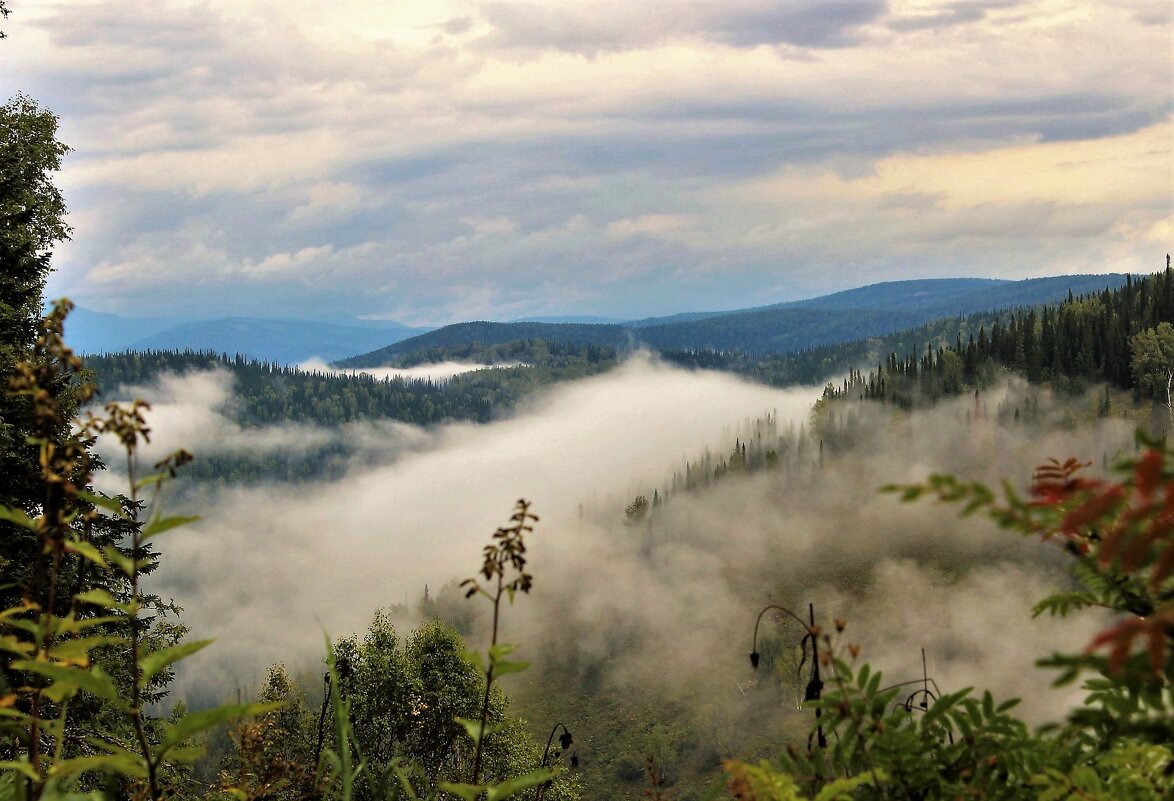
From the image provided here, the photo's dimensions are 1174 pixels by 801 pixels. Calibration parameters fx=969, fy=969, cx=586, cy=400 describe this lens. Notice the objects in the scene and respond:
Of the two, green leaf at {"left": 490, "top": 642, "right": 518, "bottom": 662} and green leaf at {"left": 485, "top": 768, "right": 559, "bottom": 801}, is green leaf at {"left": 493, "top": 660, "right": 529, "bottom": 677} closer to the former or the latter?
green leaf at {"left": 490, "top": 642, "right": 518, "bottom": 662}

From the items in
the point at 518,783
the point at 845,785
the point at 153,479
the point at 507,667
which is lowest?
the point at 518,783

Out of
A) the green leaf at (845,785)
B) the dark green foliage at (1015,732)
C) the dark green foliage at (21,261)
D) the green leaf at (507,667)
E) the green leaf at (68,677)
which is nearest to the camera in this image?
the dark green foliage at (1015,732)

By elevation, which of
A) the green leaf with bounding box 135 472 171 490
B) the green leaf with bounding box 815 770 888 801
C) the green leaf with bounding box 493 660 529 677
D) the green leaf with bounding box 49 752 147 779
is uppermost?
the green leaf with bounding box 135 472 171 490

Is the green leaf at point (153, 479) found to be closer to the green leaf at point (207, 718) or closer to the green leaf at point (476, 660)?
the green leaf at point (207, 718)

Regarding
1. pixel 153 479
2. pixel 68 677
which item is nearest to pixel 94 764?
pixel 68 677

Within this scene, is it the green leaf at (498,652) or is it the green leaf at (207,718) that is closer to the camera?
the green leaf at (207,718)

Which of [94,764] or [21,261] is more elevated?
[21,261]

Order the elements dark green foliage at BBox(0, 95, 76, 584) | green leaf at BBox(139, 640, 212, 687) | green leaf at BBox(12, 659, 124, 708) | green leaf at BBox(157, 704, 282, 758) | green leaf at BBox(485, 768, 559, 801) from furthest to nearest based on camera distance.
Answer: dark green foliage at BBox(0, 95, 76, 584), green leaf at BBox(485, 768, 559, 801), green leaf at BBox(139, 640, 212, 687), green leaf at BBox(157, 704, 282, 758), green leaf at BBox(12, 659, 124, 708)

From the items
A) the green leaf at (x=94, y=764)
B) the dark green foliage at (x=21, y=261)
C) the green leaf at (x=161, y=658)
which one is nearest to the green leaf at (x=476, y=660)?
the green leaf at (x=161, y=658)

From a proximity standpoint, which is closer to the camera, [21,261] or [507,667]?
[507,667]

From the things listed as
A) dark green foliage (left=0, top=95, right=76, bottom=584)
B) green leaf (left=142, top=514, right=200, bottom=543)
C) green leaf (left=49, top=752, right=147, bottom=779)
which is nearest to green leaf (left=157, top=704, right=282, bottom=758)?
green leaf (left=49, top=752, right=147, bottom=779)

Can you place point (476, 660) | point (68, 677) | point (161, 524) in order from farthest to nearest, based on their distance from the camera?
point (476, 660), point (161, 524), point (68, 677)

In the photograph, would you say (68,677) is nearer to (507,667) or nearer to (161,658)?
(161,658)

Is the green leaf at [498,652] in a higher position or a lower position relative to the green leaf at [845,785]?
higher
